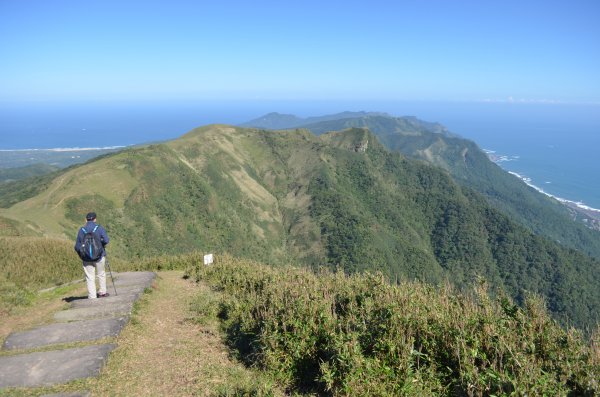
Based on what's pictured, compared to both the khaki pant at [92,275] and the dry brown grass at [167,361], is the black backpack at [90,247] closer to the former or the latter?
the khaki pant at [92,275]

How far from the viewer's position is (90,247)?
9672 mm

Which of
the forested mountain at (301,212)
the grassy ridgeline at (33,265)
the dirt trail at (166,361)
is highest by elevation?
the dirt trail at (166,361)

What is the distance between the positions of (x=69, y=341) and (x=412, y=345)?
6.94 meters

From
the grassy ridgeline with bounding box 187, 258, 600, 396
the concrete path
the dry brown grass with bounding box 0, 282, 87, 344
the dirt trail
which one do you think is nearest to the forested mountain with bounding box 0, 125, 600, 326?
the dry brown grass with bounding box 0, 282, 87, 344

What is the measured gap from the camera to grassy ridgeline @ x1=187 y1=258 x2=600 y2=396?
4703 millimetres

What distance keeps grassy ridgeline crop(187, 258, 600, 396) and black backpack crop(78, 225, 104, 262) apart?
14.7ft

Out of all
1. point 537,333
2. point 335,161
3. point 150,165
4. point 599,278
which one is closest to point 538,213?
Result: point 599,278

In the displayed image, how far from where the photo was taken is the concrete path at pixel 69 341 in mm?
6184

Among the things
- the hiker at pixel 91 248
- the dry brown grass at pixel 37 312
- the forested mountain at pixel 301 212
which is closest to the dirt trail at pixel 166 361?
the hiker at pixel 91 248

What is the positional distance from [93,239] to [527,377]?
395 inches

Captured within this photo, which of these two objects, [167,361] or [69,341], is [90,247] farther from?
[167,361]

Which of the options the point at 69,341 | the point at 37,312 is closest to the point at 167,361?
the point at 69,341

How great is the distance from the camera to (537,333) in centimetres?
565

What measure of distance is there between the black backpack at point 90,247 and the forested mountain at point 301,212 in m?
49.9
